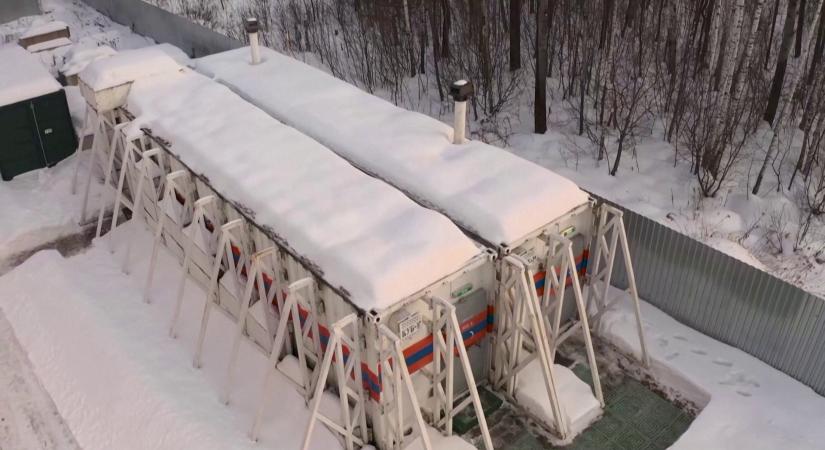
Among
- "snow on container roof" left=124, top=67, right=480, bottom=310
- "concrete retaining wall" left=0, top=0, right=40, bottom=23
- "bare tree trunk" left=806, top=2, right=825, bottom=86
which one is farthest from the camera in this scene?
"concrete retaining wall" left=0, top=0, right=40, bottom=23

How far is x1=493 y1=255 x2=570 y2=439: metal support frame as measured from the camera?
8242 mm

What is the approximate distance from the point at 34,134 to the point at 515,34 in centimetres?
1181

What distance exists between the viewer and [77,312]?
35.5ft

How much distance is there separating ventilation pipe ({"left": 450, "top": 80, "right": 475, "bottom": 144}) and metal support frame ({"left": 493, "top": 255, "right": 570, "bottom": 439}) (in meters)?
2.85

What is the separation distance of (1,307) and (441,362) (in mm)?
7736

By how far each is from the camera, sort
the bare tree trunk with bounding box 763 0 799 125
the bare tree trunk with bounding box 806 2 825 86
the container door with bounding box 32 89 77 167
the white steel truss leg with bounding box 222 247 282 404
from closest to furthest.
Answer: the white steel truss leg with bounding box 222 247 282 404
the bare tree trunk with bounding box 763 0 799 125
the container door with bounding box 32 89 77 167
the bare tree trunk with bounding box 806 2 825 86

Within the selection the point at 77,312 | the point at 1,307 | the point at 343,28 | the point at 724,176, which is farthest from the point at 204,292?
the point at 343,28

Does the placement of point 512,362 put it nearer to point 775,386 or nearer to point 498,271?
point 498,271

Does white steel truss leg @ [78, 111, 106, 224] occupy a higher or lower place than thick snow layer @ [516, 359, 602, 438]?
higher

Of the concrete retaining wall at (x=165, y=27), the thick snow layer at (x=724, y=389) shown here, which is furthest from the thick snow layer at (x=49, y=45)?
the thick snow layer at (x=724, y=389)

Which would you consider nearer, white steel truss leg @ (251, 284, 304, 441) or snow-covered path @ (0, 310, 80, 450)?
white steel truss leg @ (251, 284, 304, 441)

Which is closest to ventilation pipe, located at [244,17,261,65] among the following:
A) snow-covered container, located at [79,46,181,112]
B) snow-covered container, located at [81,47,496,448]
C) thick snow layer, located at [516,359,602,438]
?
snow-covered container, located at [79,46,181,112]

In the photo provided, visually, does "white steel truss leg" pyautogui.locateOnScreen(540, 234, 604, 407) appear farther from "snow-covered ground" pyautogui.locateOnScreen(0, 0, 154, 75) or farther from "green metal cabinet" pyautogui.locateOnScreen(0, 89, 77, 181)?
"snow-covered ground" pyautogui.locateOnScreen(0, 0, 154, 75)

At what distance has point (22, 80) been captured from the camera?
14.3 metres
